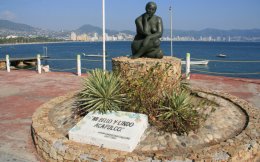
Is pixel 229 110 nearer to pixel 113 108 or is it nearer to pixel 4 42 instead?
pixel 113 108

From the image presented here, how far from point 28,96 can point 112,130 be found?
6.04 meters

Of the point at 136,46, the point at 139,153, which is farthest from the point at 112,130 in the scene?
the point at 136,46

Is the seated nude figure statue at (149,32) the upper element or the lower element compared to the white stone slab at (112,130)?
upper

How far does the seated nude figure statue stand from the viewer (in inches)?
251

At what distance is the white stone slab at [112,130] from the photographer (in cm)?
436

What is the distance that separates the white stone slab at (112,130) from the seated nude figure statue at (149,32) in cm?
210

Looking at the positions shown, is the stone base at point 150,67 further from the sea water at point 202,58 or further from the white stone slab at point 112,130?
the sea water at point 202,58

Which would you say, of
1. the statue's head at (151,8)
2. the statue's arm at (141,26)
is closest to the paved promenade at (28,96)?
the statue's arm at (141,26)

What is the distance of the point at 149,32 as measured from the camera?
21.3 feet

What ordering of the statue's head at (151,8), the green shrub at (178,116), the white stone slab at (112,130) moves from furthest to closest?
the statue's head at (151,8), the green shrub at (178,116), the white stone slab at (112,130)

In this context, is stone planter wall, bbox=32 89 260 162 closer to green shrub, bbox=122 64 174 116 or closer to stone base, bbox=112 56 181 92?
green shrub, bbox=122 64 174 116

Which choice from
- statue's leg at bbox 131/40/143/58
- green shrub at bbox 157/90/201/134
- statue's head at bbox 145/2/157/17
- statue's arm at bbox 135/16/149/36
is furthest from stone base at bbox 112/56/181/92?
statue's head at bbox 145/2/157/17

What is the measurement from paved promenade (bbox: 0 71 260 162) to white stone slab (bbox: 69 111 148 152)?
3.36 feet

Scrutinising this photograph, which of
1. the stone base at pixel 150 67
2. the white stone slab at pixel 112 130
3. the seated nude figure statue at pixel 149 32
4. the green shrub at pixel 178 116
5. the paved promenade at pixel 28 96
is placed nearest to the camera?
the white stone slab at pixel 112 130
